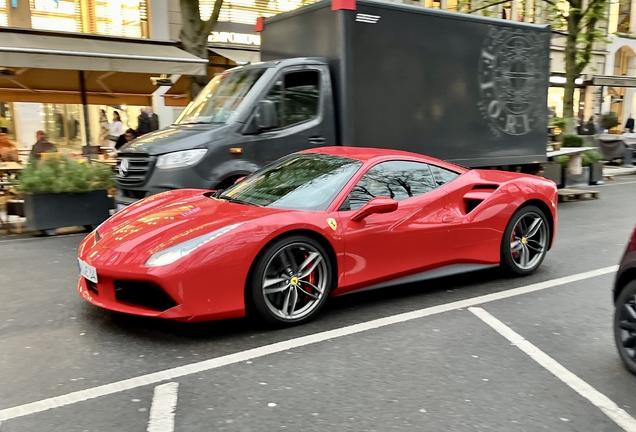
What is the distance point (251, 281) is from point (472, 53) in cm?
632

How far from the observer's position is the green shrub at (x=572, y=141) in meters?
13.8

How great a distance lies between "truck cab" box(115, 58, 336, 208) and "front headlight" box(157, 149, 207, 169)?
12 millimetres

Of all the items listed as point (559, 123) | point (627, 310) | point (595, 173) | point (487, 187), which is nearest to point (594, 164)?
point (595, 173)

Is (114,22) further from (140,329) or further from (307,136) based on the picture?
(140,329)

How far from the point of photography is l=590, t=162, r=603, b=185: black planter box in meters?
14.5

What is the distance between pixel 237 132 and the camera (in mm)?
7074

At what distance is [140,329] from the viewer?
4.10m

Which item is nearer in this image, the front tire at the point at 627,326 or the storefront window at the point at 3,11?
the front tire at the point at 627,326

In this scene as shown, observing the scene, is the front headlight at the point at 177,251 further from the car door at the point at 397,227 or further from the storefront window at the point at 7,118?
the storefront window at the point at 7,118

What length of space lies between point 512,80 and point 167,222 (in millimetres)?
7158

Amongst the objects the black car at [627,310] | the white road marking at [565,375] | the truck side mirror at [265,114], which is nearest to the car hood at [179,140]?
the truck side mirror at [265,114]

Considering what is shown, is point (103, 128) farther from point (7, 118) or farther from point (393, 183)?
point (393, 183)

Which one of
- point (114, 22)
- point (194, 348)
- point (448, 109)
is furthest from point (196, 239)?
point (114, 22)

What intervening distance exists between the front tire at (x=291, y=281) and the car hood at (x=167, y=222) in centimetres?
31
